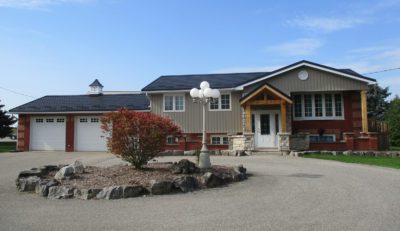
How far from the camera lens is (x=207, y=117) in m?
25.5

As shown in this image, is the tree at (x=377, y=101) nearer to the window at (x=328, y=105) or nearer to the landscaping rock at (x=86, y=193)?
the window at (x=328, y=105)

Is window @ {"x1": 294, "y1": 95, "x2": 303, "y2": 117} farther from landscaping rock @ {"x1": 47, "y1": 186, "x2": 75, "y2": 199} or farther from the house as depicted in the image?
landscaping rock @ {"x1": 47, "y1": 186, "x2": 75, "y2": 199}

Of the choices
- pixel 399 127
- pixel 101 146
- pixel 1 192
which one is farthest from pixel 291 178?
pixel 399 127

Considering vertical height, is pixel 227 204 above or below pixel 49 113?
below

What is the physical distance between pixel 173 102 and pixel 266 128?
21.0 feet

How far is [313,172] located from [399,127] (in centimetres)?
2977

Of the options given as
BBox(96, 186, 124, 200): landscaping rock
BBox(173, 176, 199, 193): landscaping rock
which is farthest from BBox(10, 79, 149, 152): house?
BBox(96, 186, 124, 200): landscaping rock

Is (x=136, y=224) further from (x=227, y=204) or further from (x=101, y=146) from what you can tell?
(x=101, y=146)

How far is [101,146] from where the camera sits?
27.7 meters

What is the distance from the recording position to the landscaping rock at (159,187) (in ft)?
32.3

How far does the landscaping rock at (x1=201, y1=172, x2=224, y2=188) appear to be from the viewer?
35.4ft

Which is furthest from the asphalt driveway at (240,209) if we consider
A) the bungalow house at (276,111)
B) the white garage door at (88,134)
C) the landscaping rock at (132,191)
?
the white garage door at (88,134)

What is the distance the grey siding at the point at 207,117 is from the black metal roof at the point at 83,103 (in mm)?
1937

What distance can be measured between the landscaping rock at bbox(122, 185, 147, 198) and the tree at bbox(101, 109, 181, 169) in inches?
95.8
